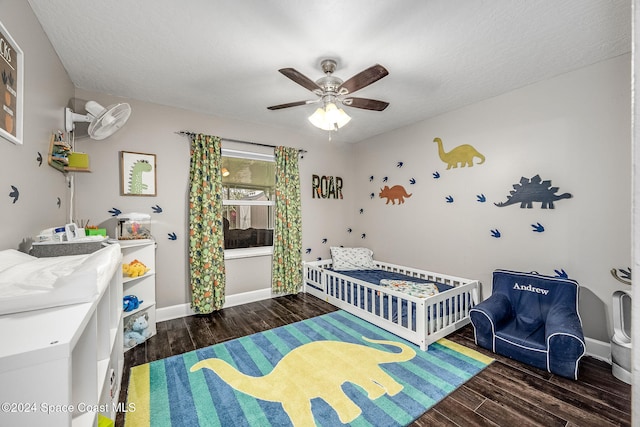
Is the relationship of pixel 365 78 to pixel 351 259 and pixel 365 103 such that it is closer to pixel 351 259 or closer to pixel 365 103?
pixel 365 103

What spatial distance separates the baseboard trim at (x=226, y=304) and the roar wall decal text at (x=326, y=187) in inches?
66.2

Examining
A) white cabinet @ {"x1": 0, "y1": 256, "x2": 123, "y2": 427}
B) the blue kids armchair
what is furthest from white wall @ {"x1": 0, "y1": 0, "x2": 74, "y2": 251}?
the blue kids armchair

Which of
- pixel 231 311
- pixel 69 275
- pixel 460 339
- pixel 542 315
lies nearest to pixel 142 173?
pixel 231 311

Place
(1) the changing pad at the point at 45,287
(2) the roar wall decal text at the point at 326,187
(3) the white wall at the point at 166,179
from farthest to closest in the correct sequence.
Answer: (2) the roar wall decal text at the point at 326,187 → (3) the white wall at the point at 166,179 → (1) the changing pad at the point at 45,287

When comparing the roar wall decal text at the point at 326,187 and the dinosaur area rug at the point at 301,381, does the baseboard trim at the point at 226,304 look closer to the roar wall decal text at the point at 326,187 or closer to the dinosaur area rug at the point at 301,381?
the dinosaur area rug at the point at 301,381

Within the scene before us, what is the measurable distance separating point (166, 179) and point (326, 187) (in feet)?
7.58

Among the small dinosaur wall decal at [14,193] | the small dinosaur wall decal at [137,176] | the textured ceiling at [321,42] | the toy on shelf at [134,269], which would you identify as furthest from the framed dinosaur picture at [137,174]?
the small dinosaur wall decal at [14,193]

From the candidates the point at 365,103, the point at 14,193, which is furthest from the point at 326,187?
the point at 14,193

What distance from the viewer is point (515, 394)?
5.87 feet

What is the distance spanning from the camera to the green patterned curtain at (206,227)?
122 inches

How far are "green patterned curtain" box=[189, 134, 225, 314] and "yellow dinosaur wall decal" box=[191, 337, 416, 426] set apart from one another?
1070 millimetres

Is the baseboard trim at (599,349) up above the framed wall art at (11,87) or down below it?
below

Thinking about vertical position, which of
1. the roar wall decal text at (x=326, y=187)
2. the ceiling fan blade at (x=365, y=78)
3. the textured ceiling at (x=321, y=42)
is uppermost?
the textured ceiling at (x=321, y=42)

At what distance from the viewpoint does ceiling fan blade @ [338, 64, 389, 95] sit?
171cm
